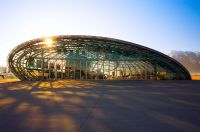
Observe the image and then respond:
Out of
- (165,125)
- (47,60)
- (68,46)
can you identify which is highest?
(68,46)

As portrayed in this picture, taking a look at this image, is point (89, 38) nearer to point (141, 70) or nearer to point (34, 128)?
point (141, 70)

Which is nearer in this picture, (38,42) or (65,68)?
(38,42)

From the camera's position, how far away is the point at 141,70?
33.6 metres

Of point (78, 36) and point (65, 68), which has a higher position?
point (78, 36)

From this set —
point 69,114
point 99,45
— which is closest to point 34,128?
point 69,114

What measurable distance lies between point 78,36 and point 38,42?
574 cm

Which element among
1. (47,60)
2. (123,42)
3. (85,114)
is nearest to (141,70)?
(123,42)

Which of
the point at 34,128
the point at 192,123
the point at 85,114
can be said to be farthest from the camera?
the point at 85,114

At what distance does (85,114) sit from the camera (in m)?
6.24

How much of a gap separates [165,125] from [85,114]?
96.8 inches

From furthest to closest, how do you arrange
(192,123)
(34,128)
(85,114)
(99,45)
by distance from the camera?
(99,45) → (85,114) → (192,123) → (34,128)

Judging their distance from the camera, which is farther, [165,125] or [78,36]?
[78,36]

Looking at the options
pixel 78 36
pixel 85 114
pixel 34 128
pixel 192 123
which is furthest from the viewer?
pixel 78 36

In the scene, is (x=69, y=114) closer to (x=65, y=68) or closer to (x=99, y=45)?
(x=99, y=45)
